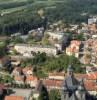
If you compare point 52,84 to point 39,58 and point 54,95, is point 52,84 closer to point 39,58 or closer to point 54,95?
point 54,95

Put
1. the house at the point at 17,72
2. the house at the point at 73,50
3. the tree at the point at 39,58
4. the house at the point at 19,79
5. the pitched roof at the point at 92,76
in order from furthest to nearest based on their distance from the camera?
the house at the point at 73,50
the tree at the point at 39,58
the house at the point at 17,72
the house at the point at 19,79
the pitched roof at the point at 92,76

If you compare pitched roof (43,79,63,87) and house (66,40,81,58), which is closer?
pitched roof (43,79,63,87)

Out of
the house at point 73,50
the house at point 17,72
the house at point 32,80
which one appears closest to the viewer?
the house at point 32,80

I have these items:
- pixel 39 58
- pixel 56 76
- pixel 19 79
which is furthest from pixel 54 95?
pixel 39 58

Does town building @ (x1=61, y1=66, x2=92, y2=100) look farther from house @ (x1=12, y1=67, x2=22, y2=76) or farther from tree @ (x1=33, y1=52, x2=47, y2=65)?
tree @ (x1=33, y1=52, x2=47, y2=65)

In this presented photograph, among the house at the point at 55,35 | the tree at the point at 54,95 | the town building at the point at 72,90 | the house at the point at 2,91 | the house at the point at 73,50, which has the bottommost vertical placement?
the house at the point at 55,35

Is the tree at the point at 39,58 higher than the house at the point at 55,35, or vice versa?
the tree at the point at 39,58

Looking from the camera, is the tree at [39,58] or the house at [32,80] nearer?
the house at [32,80]

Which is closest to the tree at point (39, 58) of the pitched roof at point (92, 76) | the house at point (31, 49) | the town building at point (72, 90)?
the house at point (31, 49)

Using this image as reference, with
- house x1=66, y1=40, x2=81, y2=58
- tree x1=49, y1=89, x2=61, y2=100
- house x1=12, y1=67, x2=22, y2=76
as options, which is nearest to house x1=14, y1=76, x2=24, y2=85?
house x1=12, y1=67, x2=22, y2=76

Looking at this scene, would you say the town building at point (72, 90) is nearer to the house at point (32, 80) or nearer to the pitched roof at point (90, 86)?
the pitched roof at point (90, 86)

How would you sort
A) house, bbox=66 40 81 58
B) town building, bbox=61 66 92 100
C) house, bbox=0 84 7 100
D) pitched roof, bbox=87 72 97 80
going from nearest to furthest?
town building, bbox=61 66 92 100 < house, bbox=0 84 7 100 < pitched roof, bbox=87 72 97 80 < house, bbox=66 40 81 58

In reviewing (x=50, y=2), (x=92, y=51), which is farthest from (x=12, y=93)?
(x=50, y=2)

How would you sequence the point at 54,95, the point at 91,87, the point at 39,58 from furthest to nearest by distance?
1. the point at 39,58
2. the point at 91,87
3. the point at 54,95
